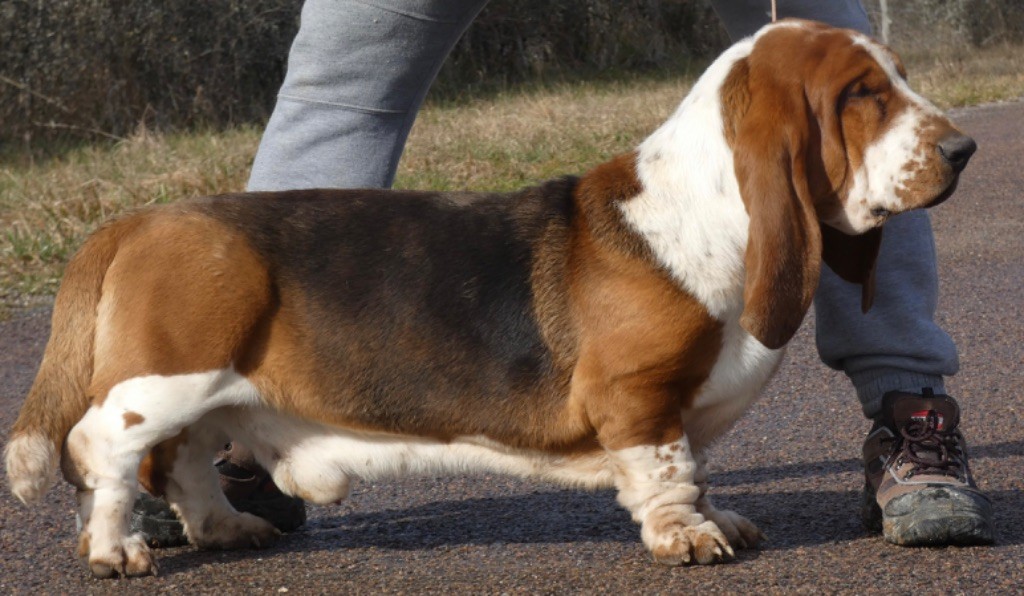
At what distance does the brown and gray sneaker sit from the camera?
2.86 m

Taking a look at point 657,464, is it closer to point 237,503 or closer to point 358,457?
point 358,457

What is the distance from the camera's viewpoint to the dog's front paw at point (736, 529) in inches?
115

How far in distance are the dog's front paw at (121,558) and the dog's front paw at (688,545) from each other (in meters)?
1.07

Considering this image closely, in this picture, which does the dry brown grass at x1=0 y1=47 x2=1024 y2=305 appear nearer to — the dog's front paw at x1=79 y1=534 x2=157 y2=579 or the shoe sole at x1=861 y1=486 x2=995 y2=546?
the dog's front paw at x1=79 y1=534 x2=157 y2=579

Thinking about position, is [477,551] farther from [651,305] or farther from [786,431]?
[786,431]

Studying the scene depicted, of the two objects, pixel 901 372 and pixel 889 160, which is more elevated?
pixel 889 160

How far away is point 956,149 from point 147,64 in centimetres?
1206

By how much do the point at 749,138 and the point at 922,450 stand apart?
92 cm

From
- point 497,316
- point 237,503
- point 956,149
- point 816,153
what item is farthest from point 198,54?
point 956,149

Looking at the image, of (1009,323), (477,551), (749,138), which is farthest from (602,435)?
(1009,323)

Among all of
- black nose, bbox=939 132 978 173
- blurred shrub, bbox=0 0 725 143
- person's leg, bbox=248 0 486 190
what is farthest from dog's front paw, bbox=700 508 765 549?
blurred shrub, bbox=0 0 725 143

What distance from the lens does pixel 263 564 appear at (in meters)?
2.97

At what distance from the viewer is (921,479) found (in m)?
3.01

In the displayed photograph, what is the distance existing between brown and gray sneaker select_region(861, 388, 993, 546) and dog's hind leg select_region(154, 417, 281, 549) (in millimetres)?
1394
